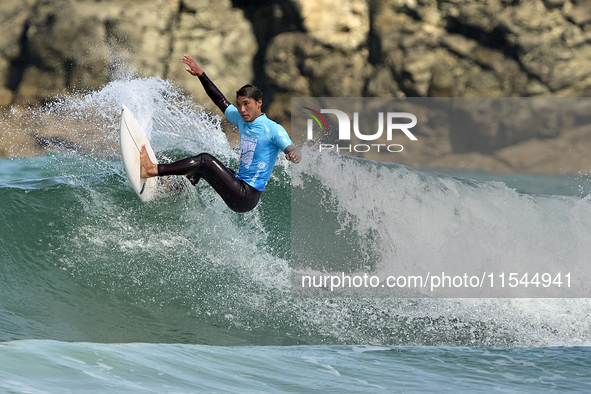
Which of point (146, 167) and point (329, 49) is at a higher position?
point (329, 49)

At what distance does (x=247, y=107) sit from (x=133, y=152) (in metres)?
1.01

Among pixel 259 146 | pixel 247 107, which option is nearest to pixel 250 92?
pixel 247 107

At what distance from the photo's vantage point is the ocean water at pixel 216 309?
360cm

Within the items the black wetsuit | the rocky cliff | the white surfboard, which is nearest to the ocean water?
the white surfboard

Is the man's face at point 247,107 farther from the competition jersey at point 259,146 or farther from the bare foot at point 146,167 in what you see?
the bare foot at point 146,167

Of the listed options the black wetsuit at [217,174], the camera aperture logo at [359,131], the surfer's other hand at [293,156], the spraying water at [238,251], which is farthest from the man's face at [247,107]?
the camera aperture logo at [359,131]

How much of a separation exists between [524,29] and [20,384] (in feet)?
52.9

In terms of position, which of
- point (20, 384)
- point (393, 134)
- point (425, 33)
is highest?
point (425, 33)

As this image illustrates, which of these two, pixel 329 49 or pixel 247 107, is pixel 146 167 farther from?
pixel 329 49

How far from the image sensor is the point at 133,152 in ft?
14.8

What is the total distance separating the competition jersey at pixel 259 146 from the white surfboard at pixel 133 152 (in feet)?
2.67

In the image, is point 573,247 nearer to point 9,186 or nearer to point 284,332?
point 284,332

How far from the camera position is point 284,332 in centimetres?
457

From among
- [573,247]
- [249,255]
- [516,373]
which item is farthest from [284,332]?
[573,247]
